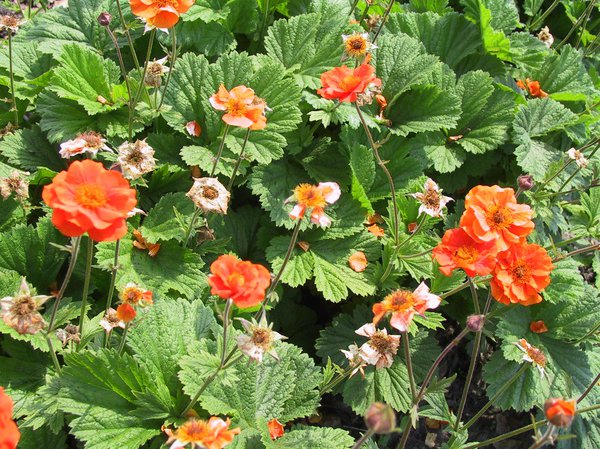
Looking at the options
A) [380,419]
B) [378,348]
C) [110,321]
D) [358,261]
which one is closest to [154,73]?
[110,321]

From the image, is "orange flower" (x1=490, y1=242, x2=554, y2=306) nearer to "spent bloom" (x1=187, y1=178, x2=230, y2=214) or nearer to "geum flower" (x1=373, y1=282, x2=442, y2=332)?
"geum flower" (x1=373, y1=282, x2=442, y2=332)

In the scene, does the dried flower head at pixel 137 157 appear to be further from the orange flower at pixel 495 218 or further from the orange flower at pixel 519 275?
the orange flower at pixel 519 275

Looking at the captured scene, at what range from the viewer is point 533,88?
13.5ft

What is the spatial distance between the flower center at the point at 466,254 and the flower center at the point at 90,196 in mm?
1282

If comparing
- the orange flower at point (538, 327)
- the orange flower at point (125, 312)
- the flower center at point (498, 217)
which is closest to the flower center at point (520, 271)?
the flower center at point (498, 217)

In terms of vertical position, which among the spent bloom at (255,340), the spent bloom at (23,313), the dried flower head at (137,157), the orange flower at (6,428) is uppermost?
the dried flower head at (137,157)

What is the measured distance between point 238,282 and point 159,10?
4.42ft

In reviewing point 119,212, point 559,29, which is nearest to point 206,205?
point 119,212

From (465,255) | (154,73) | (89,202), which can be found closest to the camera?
(89,202)

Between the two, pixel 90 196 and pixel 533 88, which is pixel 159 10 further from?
pixel 533 88

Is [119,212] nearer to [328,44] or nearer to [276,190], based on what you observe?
[276,190]

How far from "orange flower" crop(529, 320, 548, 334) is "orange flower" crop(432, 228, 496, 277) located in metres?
1.25

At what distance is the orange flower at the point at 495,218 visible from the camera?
232 cm

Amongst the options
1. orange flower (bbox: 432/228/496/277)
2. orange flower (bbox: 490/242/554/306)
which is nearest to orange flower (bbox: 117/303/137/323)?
orange flower (bbox: 432/228/496/277)
